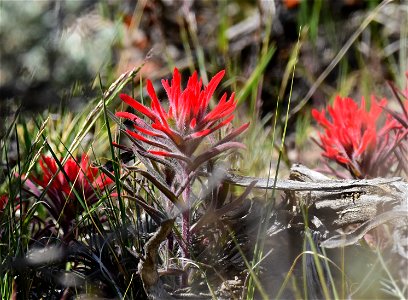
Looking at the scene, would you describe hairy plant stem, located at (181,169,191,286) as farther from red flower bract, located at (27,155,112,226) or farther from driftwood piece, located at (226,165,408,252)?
red flower bract, located at (27,155,112,226)

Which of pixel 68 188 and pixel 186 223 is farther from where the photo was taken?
pixel 68 188

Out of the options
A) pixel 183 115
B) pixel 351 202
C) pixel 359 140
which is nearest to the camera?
pixel 183 115

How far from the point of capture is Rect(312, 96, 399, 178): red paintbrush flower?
1.58 meters

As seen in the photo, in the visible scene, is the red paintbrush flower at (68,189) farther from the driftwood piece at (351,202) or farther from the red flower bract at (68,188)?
the driftwood piece at (351,202)

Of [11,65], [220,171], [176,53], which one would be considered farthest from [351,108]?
[176,53]

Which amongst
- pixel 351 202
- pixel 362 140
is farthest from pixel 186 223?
pixel 362 140

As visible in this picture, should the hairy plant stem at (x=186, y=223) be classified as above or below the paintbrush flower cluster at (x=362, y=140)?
below

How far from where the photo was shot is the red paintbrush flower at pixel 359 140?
5.20 ft

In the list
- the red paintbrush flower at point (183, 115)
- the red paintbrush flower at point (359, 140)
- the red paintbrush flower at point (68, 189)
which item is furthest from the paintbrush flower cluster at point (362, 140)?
the red paintbrush flower at point (68, 189)

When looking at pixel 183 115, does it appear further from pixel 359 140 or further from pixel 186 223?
pixel 359 140

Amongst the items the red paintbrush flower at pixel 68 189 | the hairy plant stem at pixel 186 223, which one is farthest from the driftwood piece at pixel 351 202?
the red paintbrush flower at pixel 68 189

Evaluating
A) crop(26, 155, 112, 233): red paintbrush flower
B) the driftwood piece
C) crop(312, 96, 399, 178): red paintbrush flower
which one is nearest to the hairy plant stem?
the driftwood piece

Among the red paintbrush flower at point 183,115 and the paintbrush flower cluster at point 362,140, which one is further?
the paintbrush flower cluster at point 362,140

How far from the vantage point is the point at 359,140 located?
5.24ft
